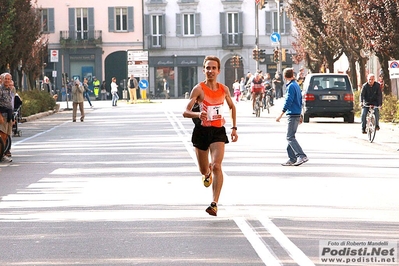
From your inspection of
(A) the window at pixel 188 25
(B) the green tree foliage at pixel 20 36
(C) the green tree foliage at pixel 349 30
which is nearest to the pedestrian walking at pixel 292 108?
(C) the green tree foliage at pixel 349 30

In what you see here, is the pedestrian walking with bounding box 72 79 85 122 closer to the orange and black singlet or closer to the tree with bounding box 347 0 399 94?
the tree with bounding box 347 0 399 94

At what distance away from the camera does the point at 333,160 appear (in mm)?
21688

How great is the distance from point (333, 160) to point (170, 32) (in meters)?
70.3

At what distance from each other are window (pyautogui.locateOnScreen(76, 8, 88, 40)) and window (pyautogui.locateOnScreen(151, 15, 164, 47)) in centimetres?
517

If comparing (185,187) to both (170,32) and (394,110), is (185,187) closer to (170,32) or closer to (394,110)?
(394,110)

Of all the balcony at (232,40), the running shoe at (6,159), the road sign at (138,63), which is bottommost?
the running shoe at (6,159)

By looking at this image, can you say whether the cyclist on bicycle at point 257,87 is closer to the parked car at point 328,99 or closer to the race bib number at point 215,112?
the parked car at point 328,99

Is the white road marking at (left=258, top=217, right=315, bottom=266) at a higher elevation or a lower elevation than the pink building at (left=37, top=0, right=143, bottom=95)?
lower

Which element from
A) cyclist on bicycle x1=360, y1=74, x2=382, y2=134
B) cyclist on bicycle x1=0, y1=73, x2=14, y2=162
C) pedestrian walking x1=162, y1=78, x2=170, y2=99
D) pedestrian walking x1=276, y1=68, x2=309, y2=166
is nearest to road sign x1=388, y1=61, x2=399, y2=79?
cyclist on bicycle x1=360, y1=74, x2=382, y2=134

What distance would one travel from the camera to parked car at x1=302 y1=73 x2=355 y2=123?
38469mm

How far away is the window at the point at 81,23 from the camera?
90188mm

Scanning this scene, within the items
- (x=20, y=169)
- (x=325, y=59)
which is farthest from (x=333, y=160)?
(x=325, y=59)

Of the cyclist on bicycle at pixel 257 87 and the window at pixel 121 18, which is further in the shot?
the window at pixel 121 18

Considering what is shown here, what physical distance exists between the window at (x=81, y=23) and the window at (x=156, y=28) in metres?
5.17
